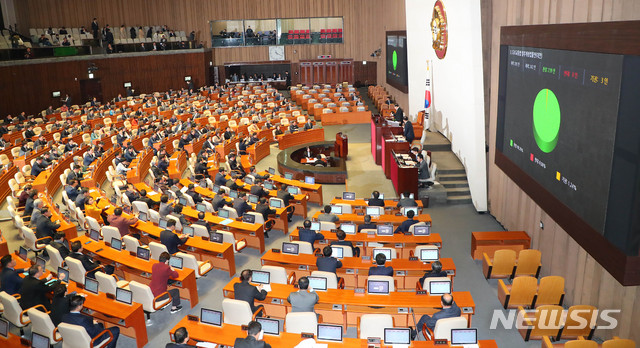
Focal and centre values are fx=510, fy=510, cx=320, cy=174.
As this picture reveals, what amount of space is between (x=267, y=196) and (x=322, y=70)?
87.1ft

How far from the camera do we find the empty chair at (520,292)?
8.86 m

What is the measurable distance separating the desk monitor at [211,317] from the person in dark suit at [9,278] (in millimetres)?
4078

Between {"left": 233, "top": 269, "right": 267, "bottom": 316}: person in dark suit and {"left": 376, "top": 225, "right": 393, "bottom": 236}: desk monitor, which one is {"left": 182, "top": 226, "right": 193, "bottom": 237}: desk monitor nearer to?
{"left": 233, "top": 269, "right": 267, "bottom": 316}: person in dark suit

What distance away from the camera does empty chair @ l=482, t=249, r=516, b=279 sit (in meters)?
10.2

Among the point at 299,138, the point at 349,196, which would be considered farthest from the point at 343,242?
the point at 299,138

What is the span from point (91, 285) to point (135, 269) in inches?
59.5

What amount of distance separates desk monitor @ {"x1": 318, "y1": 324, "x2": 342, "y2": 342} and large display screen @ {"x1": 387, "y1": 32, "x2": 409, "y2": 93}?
66.9ft

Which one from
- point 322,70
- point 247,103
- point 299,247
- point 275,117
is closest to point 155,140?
point 275,117

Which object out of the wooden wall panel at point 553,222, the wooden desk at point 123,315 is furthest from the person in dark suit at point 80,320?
the wooden wall panel at point 553,222

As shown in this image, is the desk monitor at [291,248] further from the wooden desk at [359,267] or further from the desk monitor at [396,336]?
the desk monitor at [396,336]

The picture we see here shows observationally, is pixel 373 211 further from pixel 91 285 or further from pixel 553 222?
pixel 91 285

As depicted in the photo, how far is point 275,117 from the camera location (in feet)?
86.7

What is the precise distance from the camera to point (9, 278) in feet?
30.5

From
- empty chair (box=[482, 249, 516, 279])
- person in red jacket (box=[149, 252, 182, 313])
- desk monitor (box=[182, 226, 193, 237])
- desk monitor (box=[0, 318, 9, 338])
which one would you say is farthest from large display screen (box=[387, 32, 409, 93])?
desk monitor (box=[0, 318, 9, 338])
